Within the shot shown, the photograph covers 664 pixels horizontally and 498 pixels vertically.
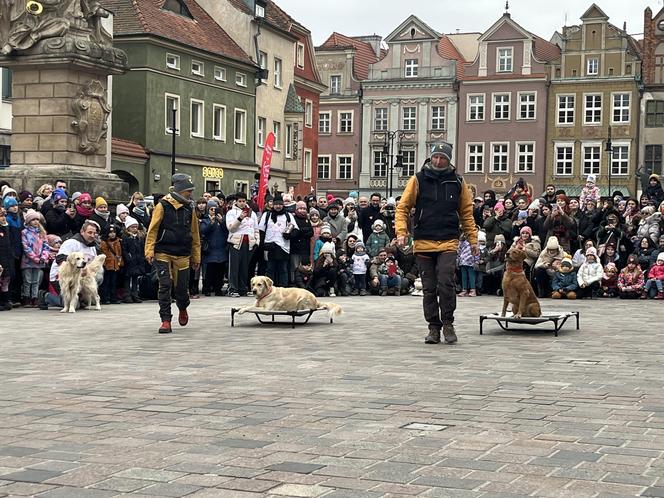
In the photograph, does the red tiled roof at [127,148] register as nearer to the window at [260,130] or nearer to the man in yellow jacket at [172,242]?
the window at [260,130]

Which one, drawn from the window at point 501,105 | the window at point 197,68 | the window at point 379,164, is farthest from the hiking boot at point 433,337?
the window at point 379,164

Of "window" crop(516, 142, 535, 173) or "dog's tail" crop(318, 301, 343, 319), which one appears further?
"window" crop(516, 142, 535, 173)

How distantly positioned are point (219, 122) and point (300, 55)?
40.6 feet

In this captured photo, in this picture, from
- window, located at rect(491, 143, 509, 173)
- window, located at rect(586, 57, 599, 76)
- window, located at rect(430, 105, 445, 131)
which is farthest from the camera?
window, located at rect(430, 105, 445, 131)

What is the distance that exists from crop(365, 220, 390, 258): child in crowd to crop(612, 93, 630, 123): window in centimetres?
4899

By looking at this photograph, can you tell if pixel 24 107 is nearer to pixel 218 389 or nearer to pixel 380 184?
pixel 218 389

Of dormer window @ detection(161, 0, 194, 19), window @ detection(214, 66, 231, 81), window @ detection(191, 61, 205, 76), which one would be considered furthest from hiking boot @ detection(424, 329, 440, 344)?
window @ detection(214, 66, 231, 81)

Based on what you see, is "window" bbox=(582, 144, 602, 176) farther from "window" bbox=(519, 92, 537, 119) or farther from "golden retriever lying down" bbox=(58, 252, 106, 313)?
"golden retriever lying down" bbox=(58, 252, 106, 313)

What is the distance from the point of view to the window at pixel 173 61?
45.8m

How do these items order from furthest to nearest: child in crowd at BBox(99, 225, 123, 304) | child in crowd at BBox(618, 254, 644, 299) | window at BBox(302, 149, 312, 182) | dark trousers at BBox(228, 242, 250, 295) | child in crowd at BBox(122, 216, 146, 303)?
window at BBox(302, 149, 312, 182)
child in crowd at BBox(618, 254, 644, 299)
dark trousers at BBox(228, 242, 250, 295)
child in crowd at BBox(122, 216, 146, 303)
child in crowd at BBox(99, 225, 123, 304)

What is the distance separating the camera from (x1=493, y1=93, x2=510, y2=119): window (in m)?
70.1

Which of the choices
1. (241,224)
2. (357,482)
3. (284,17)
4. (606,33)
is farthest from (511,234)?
(606,33)

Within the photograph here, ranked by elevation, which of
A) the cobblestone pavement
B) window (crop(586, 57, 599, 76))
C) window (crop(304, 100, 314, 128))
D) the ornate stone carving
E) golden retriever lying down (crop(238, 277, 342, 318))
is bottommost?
the cobblestone pavement

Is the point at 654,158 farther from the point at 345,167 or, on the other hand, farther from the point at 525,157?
the point at 345,167
